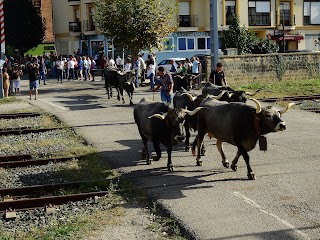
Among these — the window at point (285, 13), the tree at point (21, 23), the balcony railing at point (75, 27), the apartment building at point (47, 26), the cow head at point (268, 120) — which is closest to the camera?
the cow head at point (268, 120)

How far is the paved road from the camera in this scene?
8.19m

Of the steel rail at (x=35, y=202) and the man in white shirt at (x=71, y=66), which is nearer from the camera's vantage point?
the steel rail at (x=35, y=202)

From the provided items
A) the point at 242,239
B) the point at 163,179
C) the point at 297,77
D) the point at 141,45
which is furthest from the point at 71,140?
the point at 297,77

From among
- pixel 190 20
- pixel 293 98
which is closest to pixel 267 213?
pixel 293 98

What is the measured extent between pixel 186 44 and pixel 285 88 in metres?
24.4

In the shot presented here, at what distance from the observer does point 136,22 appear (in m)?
28.5

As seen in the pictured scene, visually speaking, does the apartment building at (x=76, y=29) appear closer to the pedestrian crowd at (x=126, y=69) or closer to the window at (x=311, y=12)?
the pedestrian crowd at (x=126, y=69)

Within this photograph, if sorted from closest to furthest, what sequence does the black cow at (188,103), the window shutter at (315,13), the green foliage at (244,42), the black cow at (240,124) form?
the black cow at (240,124)
the black cow at (188,103)
the green foliage at (244,42)
the window shutter at (315,13)

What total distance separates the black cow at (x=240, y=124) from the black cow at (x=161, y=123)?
433mm

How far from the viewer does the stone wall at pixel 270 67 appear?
30453 millimetres

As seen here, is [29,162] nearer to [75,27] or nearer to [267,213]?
[267,213]

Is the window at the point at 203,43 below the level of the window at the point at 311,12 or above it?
below

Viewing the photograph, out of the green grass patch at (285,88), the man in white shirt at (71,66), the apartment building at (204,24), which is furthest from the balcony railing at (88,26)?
the green grass patch at (285,88)

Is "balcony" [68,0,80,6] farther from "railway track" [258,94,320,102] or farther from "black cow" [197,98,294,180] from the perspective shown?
"black cow" [197,98,294,180]
